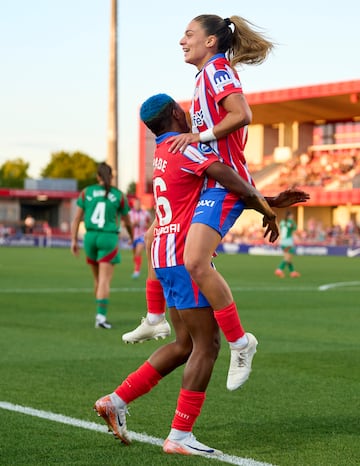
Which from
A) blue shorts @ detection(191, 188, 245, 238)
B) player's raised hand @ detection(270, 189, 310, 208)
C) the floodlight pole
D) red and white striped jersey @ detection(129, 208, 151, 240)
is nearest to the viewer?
blue shorts @ detection(191, 188, 245, 238)

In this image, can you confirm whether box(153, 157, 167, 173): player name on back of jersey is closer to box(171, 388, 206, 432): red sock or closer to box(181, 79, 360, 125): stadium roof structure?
box(171, 388, 206, 432): red sock

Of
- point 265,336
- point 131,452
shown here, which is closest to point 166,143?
point 131,452

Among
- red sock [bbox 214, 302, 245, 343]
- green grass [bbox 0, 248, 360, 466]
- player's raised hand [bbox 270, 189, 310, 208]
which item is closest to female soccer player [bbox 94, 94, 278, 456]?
red sock [bbox 214, 302, 245, 343]

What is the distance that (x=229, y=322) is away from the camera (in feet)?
16.1

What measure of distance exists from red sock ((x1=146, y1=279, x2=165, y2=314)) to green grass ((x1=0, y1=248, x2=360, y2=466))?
75 centimetres

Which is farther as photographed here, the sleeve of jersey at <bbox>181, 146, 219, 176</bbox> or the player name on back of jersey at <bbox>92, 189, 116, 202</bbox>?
the player name on back of jersey at <bbox>92, 189, 116, 202</bbox>

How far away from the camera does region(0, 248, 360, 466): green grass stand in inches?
202

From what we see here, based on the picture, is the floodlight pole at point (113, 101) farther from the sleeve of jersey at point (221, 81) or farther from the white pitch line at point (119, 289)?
the sleeve of jersey at point (221, 81)

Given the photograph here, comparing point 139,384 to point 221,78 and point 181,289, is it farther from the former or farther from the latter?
point 221,78

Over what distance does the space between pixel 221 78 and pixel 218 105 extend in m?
0.15

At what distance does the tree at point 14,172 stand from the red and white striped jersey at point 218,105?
131 meters

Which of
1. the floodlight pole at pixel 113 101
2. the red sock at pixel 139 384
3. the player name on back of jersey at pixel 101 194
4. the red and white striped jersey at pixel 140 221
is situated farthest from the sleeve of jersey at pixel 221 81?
the floodlight pole at pixel 113 101

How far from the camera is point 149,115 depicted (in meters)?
5.13

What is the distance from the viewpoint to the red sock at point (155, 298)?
5.64 m
